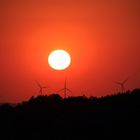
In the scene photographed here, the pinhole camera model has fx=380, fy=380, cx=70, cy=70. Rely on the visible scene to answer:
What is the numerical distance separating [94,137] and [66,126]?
26.8 feet

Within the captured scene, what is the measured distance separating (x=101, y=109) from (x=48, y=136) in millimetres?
15433

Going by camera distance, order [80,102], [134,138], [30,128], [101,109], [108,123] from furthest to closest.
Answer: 1. [80,102]
2. [101,109]
3. [30,128]
4. [108,123]
5. [134,138]

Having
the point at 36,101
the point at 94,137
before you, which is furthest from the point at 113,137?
the point at 36,101

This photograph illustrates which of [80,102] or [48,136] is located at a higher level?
[80,102]

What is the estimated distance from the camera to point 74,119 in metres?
73.1

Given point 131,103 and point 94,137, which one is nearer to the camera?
point 94,137

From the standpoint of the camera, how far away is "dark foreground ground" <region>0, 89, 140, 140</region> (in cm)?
6481

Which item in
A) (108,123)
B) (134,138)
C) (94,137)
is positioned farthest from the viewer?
(108,123)

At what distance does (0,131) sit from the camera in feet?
240

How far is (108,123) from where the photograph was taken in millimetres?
67500

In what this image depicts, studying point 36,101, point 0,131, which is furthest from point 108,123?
point 36,101

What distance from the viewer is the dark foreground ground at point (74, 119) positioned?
64812mm

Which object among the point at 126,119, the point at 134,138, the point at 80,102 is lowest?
the point at 134,138

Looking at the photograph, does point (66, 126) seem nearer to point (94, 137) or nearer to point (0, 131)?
point (94, 137)
